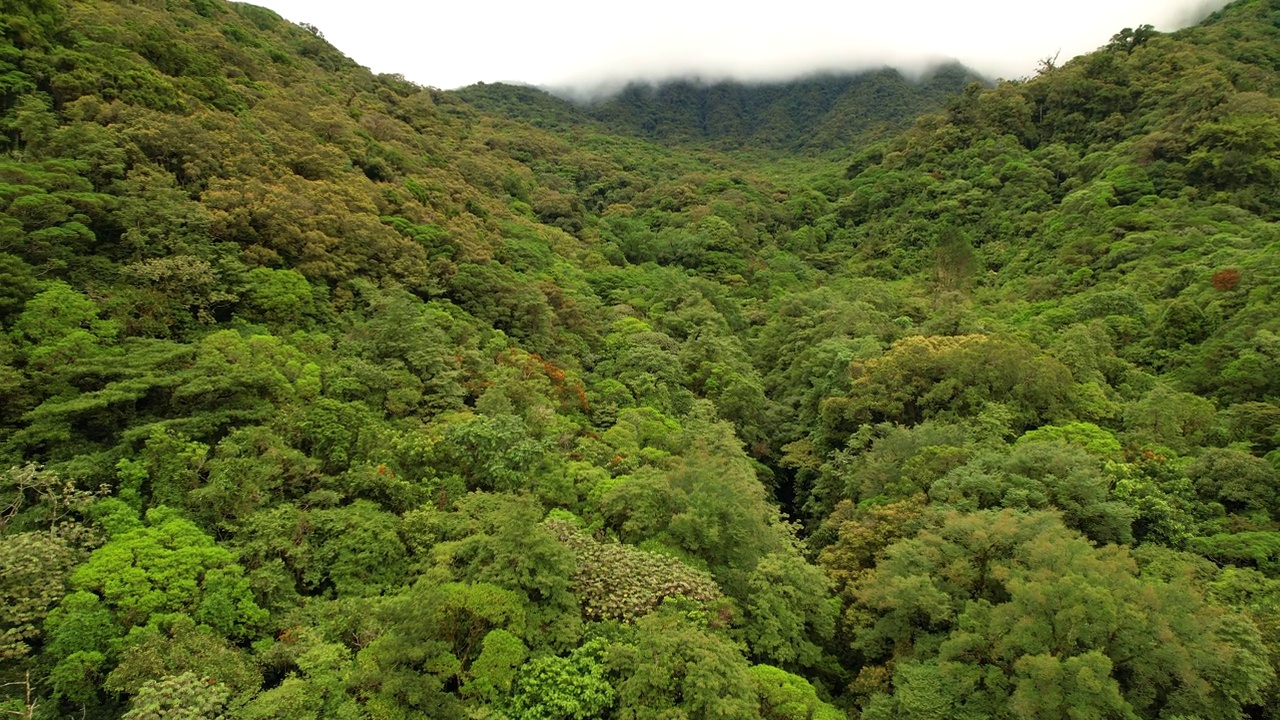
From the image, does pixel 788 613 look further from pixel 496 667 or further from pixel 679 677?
pixel 496 667

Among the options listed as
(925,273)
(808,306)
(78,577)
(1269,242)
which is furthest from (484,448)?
(925,273)

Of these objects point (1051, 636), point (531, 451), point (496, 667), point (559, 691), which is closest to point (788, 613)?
point (1051, 636)

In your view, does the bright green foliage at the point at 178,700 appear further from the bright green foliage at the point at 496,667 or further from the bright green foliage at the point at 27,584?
the bright green foliage at the point at 496,667

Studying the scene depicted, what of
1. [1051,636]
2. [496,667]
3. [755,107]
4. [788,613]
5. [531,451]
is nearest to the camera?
[496,667]

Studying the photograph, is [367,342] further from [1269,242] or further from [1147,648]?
[1269,242]

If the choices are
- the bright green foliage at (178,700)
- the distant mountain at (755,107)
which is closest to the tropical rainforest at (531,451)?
the bright green foliage at (178,700)

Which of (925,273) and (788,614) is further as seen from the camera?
(925,273)
